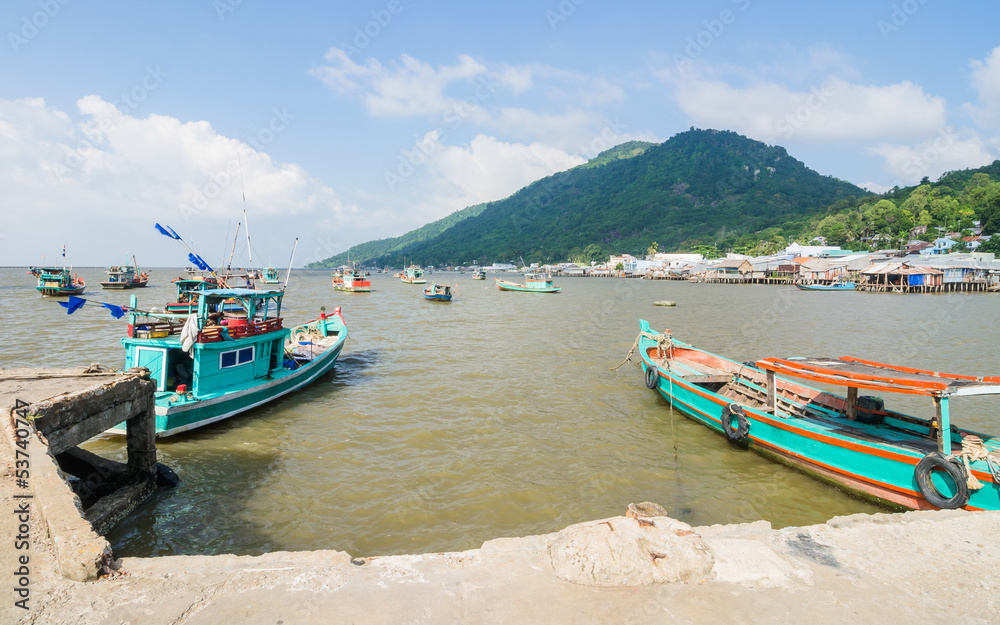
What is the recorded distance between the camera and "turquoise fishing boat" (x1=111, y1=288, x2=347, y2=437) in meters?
10.9

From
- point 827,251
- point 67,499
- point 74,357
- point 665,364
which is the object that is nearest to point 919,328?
point 665,364

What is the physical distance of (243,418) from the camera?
40.9ft

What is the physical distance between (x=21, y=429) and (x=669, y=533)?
8091 mm

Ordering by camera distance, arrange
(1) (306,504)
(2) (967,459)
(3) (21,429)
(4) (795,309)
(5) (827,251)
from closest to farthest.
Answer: (3) (21,429) → (2) (967,459) → (1) (306,504) → (4) (795,309) → (5) (827,251)

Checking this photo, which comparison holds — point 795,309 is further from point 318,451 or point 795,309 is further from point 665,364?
point 318,451

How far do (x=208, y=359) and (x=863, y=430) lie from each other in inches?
613

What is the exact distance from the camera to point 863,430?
9.71m

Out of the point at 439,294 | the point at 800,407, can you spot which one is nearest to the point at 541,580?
the point at 800,407

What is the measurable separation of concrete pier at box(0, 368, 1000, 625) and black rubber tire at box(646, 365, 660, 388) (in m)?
9.37

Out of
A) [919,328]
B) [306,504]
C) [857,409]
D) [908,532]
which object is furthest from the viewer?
[919,328]

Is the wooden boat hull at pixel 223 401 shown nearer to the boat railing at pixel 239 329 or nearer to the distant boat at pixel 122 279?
the boat railing at pixel 239 329

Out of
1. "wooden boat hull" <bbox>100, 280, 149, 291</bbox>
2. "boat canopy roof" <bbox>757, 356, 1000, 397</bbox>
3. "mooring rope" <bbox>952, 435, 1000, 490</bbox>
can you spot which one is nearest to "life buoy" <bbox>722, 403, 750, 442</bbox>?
"boat canopy roof" <bbox>757, 356, 1000, 397</bbox>

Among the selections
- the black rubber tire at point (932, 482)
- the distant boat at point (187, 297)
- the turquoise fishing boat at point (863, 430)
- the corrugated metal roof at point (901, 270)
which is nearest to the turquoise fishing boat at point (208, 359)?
the distant boat at point (187, 297)

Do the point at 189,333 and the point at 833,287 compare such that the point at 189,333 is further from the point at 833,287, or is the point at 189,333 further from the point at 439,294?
the point at 833,287
